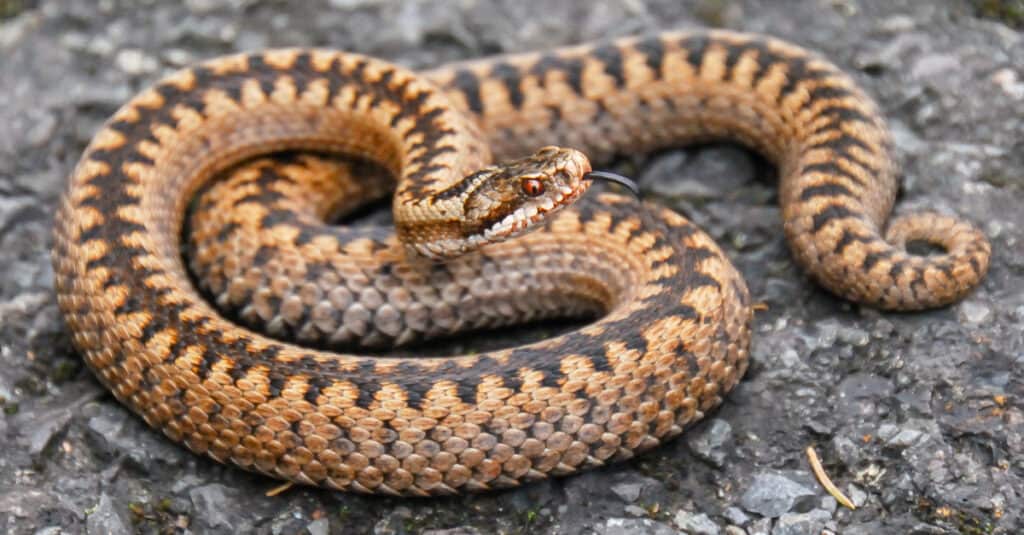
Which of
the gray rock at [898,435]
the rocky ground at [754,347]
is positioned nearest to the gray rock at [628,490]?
the rocky ground at [754,347]

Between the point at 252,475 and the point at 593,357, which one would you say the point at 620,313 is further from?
the point at 252,475

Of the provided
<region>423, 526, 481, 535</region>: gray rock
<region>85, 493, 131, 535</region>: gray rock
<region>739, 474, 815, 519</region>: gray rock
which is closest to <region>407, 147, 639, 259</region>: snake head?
<region>423, 526, 481, 535</region>: gray rock

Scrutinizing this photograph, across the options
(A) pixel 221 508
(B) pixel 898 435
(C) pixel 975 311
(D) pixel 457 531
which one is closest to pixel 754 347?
(B) pixel 898 435

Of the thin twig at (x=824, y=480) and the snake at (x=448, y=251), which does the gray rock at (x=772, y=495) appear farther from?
the snake at (x=448, y=251)

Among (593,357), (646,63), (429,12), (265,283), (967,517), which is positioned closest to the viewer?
(967,517)

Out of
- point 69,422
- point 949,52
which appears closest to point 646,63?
point 949,52

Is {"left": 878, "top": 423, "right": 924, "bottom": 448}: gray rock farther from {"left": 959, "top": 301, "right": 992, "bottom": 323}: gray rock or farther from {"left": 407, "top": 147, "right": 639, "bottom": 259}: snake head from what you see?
{"left": 407, "top": 147, "right": 639, "bottom": 259}: snake head
